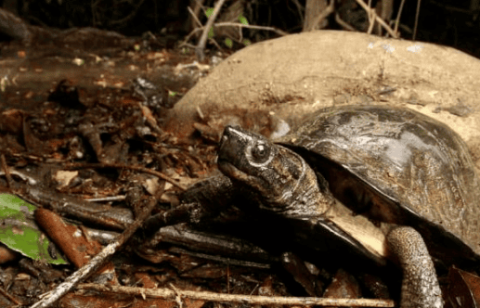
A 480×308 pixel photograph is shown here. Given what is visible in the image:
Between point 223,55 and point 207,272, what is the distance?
4.67 meters

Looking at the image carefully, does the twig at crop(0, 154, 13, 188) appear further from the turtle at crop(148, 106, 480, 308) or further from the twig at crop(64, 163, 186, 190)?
the turtle at crop(148, 106, 480, 308)

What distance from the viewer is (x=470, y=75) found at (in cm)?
338

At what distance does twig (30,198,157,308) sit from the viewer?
6.07 ft

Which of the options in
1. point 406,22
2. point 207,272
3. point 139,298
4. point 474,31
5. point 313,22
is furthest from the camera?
point 406,22

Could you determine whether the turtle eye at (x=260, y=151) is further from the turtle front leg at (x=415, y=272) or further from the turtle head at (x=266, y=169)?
the turtle front leg at (x=415, y=272)

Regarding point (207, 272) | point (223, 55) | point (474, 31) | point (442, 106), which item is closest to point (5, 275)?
point (207, 272)

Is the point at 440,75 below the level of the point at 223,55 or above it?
above

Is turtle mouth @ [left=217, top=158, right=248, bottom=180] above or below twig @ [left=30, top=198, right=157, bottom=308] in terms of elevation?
above

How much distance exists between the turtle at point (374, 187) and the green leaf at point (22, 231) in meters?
1.02

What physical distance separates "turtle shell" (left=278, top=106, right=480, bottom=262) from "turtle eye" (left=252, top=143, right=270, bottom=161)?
359 mm

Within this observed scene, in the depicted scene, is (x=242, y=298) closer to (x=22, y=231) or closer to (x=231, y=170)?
(x=231, y=170)

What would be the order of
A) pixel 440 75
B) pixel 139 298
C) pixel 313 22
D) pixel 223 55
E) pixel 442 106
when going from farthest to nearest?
pixel 223 55, pixel 313 22, pixel 440 75, pixel 442 106, pixel 139 298

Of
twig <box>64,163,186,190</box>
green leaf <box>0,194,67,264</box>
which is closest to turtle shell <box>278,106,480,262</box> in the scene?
twig <box>64,163,186,190</box>

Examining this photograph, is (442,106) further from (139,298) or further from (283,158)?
(139,298)
